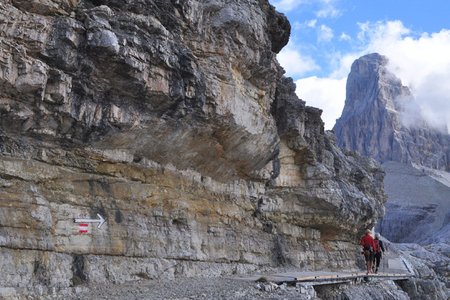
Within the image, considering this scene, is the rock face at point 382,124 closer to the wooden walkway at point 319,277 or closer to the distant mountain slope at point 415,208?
the distant mountain slope at point 415,208

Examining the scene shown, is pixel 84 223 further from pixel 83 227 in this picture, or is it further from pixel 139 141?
pixel 139 141

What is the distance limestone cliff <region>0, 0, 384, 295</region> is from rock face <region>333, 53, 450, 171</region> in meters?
137

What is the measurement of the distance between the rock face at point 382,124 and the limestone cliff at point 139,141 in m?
137

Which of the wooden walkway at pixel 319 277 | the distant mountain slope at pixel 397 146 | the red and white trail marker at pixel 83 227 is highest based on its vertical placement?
the distant mountain slope at pixel 397 146

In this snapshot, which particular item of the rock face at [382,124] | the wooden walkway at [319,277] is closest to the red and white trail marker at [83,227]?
the wooden walkway at [319,277]

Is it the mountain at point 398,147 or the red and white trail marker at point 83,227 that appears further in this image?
the mountain at point 398,147

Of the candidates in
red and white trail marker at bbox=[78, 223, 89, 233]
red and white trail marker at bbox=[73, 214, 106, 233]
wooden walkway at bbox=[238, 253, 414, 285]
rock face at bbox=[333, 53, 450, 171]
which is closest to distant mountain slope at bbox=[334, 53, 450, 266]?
rock face at bbox=[333, 53, 450, 171]

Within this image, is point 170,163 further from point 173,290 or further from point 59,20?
point 59,20

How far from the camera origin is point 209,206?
70.9 feet

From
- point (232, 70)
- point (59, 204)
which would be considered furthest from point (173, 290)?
point (232, 70)

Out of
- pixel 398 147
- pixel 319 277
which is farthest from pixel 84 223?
pixel 398 147

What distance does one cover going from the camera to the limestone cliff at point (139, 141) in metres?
13.7

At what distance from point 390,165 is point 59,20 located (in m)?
133

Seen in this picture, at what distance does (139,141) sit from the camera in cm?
1742
